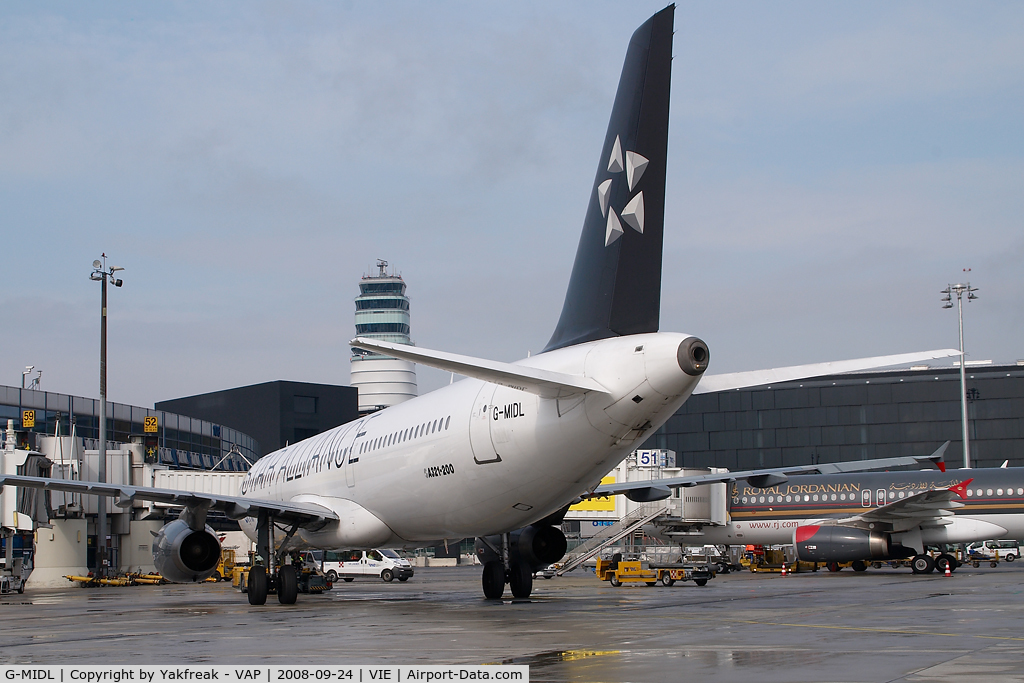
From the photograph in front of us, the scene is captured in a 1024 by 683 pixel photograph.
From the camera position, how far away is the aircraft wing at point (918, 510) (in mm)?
34344

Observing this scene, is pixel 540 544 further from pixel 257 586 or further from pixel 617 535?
pixel 617 535

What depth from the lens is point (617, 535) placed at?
4009cm

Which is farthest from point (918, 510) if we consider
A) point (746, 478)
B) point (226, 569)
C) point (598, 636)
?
point (226, 569)

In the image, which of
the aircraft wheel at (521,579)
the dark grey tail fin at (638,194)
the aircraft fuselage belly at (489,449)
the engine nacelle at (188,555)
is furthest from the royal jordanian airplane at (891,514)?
the dark grey tail fin at (638,194)

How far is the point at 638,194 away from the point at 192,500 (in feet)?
35.0

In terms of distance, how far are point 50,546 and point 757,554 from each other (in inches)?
1125

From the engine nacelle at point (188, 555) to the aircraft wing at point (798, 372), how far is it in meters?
11.7

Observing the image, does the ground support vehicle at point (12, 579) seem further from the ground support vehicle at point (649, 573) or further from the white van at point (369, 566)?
the ground support vehicle at point (649, 573)

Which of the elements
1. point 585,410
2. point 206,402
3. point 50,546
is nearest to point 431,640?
point 585,410

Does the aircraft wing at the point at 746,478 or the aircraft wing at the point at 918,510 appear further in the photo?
the aircraft wing at the point at 918,510

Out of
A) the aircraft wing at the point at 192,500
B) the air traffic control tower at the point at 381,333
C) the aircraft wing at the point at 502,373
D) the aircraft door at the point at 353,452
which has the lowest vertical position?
the aircraft wing at the point at 192,500

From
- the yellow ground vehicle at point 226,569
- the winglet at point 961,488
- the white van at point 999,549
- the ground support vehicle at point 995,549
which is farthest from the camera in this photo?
the white van at point 999,549

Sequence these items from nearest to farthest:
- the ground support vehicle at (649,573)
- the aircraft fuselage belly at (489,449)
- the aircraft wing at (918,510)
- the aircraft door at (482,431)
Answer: the aircraft fuselage belly at (489,449) → the aircraft door at (482,431) → the ground support vehicle at (649,573) → the aircraft wing at (918,510)

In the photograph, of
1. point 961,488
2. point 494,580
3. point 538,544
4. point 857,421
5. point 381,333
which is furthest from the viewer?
point 381,333
